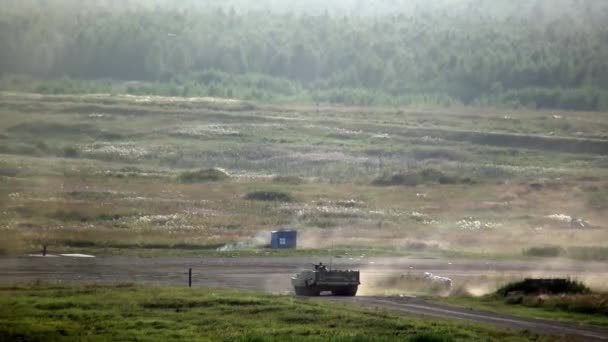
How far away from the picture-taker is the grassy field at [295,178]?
313 ft

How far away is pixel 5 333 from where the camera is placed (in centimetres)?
4775

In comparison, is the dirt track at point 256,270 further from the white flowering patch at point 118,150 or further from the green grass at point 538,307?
the white flowering patch at point 118,150

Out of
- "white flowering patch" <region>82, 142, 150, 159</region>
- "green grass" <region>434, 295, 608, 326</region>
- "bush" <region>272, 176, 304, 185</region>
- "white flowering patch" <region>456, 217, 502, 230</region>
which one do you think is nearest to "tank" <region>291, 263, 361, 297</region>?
"green grass" <region>434, 295, 608, 326</region>

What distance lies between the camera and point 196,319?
51.8 meters

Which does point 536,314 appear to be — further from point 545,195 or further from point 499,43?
point 499,43

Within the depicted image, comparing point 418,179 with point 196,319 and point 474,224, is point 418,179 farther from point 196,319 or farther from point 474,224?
point 196,319

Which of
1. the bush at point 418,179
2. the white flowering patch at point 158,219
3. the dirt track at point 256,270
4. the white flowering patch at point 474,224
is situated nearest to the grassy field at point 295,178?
the white flowering patch at point 474,224

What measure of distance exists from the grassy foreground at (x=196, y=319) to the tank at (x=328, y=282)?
308 centimetres

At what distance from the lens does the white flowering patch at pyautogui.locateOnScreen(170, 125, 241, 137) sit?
169m

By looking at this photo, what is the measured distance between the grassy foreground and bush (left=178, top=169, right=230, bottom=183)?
7050 cm

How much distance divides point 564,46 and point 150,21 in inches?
2371

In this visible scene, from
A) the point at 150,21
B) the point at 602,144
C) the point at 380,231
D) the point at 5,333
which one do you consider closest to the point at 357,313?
the point at 5,333

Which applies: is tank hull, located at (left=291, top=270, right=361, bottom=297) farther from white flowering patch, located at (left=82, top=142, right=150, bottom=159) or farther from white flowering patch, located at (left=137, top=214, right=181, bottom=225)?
white flowering patch, located at (left=82, top=142, right=150, bottom=159)

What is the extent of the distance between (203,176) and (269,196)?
45.9 feet
